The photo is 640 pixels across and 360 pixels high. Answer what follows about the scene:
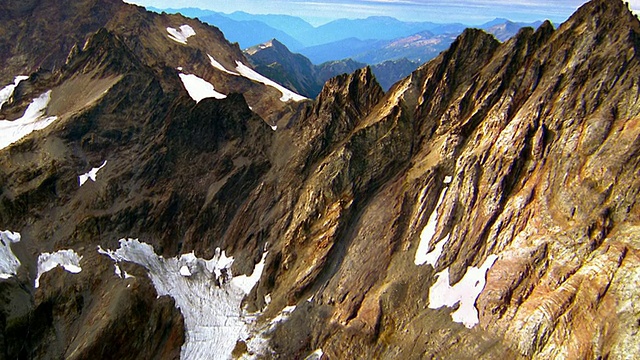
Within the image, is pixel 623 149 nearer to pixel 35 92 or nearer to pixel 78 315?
pixel 78 315

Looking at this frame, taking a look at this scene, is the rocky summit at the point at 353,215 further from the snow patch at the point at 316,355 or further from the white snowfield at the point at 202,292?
the white snowfield at the point at 202,292

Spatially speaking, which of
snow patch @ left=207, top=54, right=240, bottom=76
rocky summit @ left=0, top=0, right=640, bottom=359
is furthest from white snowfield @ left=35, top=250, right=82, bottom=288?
snow patch @ left=207, top=54, right=240, bottom=76

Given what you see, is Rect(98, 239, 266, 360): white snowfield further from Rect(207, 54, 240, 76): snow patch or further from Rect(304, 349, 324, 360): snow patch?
Rect(207, 54, 240, 76): snow patch

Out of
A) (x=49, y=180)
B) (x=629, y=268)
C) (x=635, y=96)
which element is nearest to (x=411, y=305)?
(x=629, y=268)

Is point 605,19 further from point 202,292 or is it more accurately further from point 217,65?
point 217,65

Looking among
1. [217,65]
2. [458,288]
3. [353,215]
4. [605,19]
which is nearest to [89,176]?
[353,215]

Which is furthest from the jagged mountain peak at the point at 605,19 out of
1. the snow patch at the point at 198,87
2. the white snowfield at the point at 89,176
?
the snow patch at the point at 198,87
